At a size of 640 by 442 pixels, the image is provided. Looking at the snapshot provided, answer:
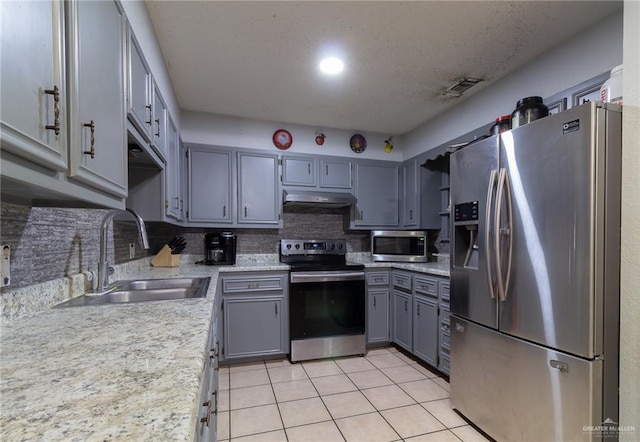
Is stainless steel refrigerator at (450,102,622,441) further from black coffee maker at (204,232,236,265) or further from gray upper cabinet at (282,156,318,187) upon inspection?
black coffee maker at (204,232,236,265)

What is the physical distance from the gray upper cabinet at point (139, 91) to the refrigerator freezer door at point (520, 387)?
2.06m

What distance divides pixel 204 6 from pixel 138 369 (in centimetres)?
175

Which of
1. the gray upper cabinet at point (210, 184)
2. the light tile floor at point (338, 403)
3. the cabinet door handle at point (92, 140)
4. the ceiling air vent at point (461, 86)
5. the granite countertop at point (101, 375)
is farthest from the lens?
the gray upper cabinet at point (210, 184)

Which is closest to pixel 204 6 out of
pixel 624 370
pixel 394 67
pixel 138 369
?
pixel 394 67

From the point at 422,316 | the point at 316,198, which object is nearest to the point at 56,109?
the point at 316,198

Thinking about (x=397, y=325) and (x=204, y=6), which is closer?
(x=204, y=6)

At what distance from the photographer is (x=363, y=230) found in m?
3.58

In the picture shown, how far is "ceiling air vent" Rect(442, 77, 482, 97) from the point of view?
232 cm

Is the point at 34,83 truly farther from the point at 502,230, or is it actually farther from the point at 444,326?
the point at 444,326

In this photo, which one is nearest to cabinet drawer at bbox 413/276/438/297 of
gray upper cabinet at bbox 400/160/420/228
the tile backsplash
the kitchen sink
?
gray upper cabinet at bbox 400/160/420/228

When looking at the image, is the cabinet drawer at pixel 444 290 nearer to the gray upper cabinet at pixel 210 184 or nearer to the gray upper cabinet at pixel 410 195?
the gray upper cabinet at pixel 410 195

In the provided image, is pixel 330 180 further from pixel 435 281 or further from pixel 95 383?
pixel 95 383

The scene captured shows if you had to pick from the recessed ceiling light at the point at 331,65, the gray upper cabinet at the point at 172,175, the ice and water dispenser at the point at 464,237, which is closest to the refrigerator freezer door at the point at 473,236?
the ice and water dispenser at the point at 464,237

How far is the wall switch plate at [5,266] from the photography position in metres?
0.94
